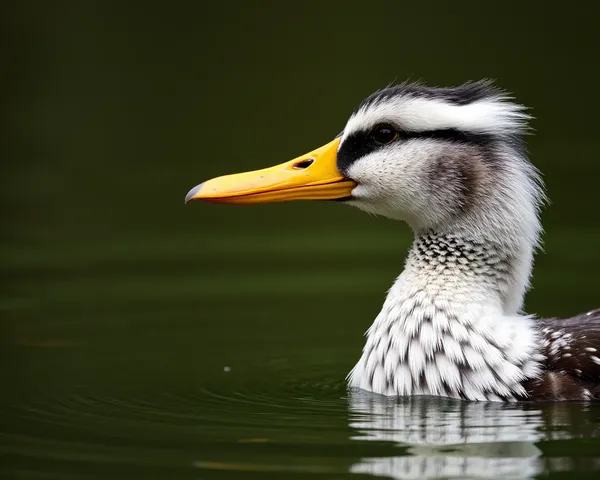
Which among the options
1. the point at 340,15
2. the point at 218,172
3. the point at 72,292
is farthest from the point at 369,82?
the point at 72,292

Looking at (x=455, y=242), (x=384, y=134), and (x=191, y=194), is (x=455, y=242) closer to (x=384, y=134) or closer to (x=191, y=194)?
(x=384, y=134)

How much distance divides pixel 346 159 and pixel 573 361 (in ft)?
7.73

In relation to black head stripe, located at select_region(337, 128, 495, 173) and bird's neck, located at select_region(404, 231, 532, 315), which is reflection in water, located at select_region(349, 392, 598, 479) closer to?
bird's neck, located at select_region(404, 231, 532, 315)

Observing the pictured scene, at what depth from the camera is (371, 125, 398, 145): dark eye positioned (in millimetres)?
11273

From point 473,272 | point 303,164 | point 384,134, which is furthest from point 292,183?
point 473,272

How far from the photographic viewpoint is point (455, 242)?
11.2 meters

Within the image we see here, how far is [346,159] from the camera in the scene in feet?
37.6

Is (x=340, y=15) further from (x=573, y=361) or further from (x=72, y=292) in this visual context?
(x=573, y=361)

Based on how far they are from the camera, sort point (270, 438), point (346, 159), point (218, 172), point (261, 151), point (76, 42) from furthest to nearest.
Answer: point (76, 42) < point (261, 151) < point (218, 172) < point (346, 159) < point (270, 438)

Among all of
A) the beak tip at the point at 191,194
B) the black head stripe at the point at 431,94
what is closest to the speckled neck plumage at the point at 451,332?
the black head stripe at the point at 431,94

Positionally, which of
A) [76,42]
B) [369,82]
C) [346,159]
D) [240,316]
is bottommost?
[240,316]

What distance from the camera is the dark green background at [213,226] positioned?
33.0ft

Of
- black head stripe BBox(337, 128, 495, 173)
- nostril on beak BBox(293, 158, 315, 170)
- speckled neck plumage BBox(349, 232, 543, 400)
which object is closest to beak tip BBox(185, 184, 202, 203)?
nostril on beak BBox(293, 158, 315, 170)

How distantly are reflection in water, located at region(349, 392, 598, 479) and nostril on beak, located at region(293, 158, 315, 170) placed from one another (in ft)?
6.15
